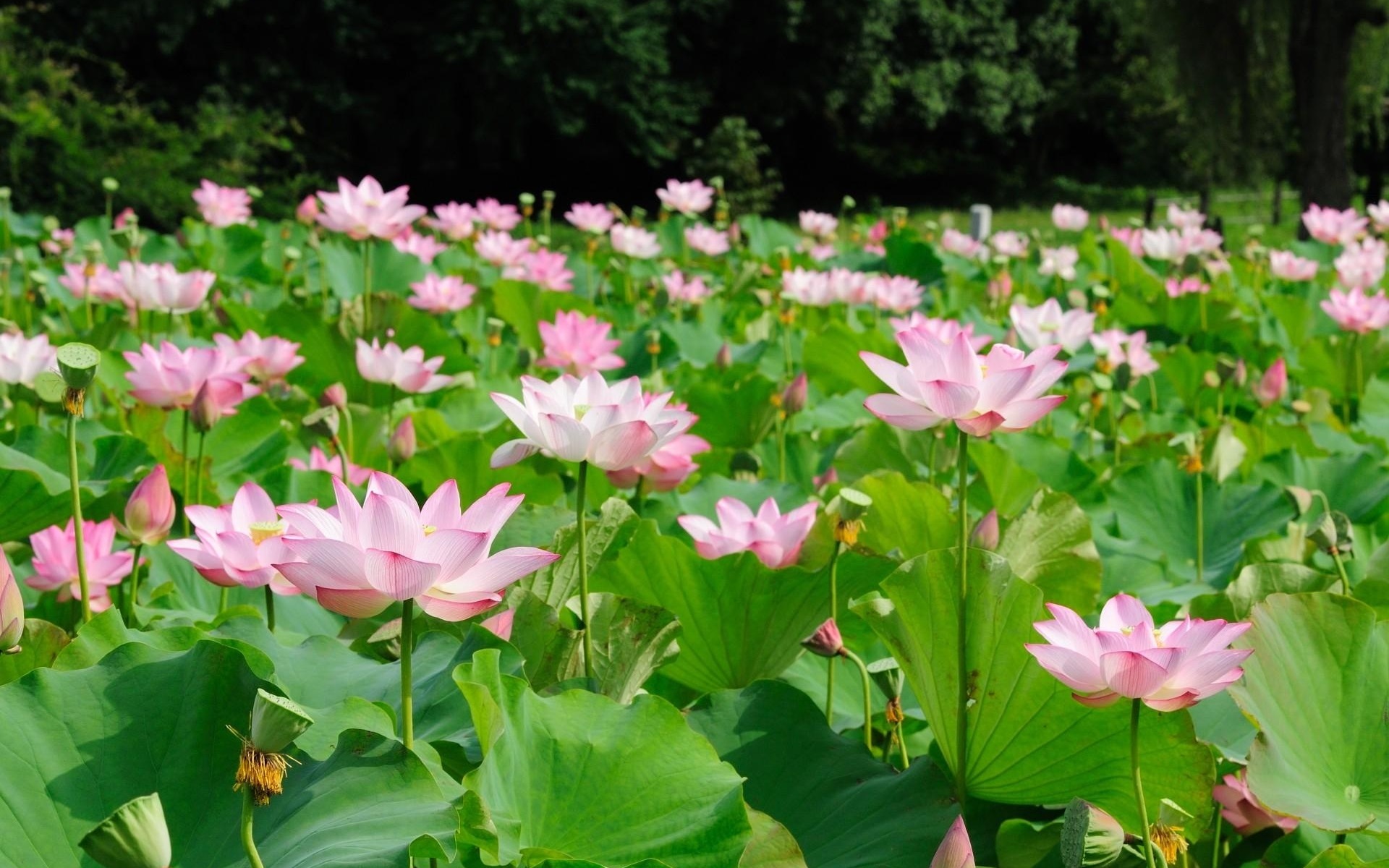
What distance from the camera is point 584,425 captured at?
0.84m

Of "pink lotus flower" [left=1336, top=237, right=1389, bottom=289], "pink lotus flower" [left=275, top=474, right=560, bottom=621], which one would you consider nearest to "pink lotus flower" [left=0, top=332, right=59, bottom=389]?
"pink lotus flower" [left=275, top=474, right=560, bottom=621]

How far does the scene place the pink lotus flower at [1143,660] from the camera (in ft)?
2.22

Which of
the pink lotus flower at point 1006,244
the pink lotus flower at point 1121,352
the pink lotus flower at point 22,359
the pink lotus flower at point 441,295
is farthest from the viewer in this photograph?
the pink lotus flower at point 1006,244

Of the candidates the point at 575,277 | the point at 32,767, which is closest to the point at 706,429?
the point at 32,767

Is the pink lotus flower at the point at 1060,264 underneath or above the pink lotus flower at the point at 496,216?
underneath

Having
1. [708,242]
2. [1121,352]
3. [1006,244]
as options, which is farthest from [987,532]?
[1006,244]

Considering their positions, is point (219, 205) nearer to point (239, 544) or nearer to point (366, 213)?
point (366, 213)

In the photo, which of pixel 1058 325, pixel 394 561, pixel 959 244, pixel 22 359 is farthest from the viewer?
pixel 959 244

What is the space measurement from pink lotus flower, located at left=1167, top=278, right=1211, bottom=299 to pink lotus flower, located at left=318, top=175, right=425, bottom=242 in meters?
1.51

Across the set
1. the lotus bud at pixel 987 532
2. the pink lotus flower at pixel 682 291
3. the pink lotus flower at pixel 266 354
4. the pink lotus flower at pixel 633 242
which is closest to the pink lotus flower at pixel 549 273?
the pink lotus flower at pixel 682 291

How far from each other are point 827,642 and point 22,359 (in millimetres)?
1004

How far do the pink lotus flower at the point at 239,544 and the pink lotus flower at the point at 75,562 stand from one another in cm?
20

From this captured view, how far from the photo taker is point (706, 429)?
→ 175cm

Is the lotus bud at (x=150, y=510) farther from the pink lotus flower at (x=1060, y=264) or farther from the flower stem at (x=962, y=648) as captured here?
the pink lotus flower at (x=1060, y=264)
